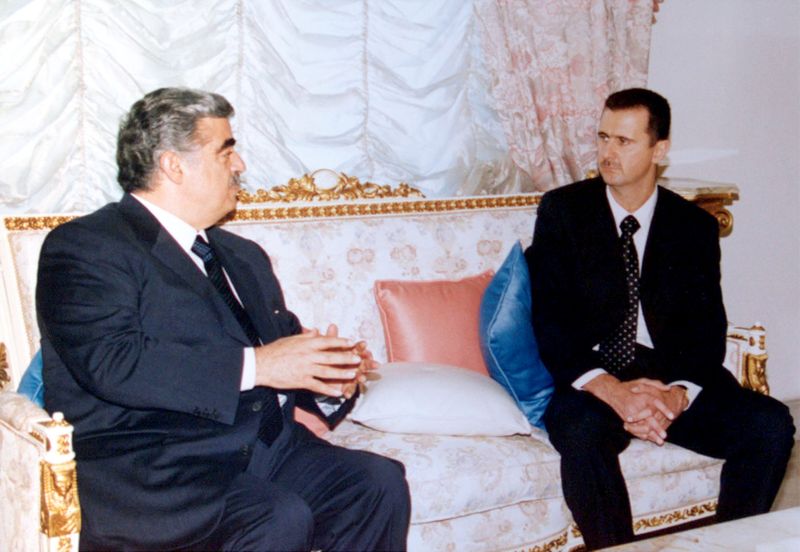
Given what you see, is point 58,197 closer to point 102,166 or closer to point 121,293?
point 102,166

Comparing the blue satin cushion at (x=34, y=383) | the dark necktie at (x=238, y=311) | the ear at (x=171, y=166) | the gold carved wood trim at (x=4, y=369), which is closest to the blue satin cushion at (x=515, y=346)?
the dark necktie at (x=238, y=311)

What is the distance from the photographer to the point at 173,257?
2191 mm

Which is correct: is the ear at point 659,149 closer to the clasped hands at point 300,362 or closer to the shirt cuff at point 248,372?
the clasped hands at point 300,362

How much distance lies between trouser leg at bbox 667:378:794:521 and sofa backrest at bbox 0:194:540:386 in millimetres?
819

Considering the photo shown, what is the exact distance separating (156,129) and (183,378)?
0.60 m

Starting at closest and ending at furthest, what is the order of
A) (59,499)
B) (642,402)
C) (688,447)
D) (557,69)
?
1. (59,499)
2. (642,402)
3. (688,447)
4. (557,69)

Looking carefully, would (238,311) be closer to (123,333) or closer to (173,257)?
(173,257)

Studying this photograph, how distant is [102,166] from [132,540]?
4.43 feet

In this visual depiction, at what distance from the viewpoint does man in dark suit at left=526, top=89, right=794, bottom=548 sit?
8.63ft

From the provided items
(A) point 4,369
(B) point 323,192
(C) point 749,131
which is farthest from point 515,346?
(C) point 749,131

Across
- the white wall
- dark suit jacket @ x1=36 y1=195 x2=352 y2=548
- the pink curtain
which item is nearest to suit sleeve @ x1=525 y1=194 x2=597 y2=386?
the pink curtain

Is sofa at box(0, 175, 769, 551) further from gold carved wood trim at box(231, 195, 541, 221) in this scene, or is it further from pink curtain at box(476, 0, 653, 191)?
pink curtain at box(476, 0, 653, 191)

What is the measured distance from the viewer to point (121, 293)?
81.0 inches

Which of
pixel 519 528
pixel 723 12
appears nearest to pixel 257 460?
pixel 519 528
